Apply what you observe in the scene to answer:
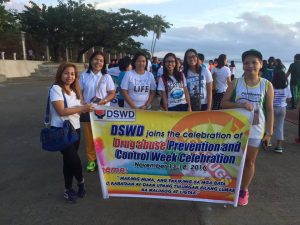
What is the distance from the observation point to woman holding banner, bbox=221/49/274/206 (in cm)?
449

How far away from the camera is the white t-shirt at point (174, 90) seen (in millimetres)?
5914

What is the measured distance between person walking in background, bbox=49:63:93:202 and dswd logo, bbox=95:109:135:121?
0.44 feet

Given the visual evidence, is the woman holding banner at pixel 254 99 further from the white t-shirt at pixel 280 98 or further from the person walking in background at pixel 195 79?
the white t-shirt at pixel 280 98

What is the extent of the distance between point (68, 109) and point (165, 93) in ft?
6.15

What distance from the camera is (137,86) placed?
5.90 m

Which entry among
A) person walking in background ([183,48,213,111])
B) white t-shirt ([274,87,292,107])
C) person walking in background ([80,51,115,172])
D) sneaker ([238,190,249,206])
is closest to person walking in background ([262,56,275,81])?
white t-shirt ([274,87,292,107])

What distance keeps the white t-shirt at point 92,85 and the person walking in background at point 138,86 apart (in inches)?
10.1

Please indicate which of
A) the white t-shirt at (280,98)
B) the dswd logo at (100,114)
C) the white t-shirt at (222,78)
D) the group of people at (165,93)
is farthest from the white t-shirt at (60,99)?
the white t-shirt at (222,78)

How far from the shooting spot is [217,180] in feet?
14.6

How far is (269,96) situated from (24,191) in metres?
3.36

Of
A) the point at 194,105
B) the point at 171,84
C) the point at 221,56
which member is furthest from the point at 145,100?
the point at 221,56

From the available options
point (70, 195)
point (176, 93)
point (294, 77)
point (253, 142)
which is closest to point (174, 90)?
A: point (176, 93)

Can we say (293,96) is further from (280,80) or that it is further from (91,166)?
(91,166)

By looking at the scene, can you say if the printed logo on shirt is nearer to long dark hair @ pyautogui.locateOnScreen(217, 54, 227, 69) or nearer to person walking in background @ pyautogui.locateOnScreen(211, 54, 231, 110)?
person walking in background @ pyautogui.locateOnScreen(211, 54, 231, 110)
